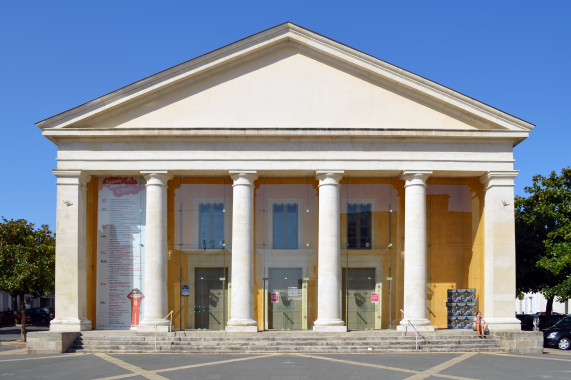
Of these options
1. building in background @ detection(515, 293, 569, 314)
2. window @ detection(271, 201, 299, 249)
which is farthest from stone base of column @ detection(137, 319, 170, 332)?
building in background @ detection(515, 293, 569, 314)

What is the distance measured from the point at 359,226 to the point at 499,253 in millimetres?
6401

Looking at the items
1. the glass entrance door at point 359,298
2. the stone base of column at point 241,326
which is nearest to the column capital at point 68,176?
the stone base of column at point 241,326

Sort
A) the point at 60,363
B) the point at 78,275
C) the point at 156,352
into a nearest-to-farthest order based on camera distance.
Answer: the point at 60,363 < the point at 156,352 < the point at 78,275

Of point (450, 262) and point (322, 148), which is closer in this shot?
point (322, 148)

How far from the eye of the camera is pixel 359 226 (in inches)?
1198

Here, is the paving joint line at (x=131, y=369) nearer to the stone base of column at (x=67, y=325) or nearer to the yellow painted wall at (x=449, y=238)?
the stone base of column at (x=67, y=325)

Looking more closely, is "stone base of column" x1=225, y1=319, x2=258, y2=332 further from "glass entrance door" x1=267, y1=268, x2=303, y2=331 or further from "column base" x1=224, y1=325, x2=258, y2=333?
"glass entrance door" x1=267, y1=268, x2=303, y2=331

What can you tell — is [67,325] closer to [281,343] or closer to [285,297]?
[281,343]

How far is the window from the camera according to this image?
30.1 m

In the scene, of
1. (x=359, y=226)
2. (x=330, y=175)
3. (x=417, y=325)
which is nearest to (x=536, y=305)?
(x=359, y=226)

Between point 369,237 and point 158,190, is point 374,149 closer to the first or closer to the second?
point 369,237

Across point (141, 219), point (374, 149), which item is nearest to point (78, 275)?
point (141, 219)

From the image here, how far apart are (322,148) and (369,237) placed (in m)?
5.22

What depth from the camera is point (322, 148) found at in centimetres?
2823
